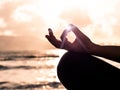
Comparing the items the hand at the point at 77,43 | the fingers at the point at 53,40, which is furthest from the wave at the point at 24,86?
the hand at the point at 77,43

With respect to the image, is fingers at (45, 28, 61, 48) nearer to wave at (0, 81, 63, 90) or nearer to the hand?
the hand

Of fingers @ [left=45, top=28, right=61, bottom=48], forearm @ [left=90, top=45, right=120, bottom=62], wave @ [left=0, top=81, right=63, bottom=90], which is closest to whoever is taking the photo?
forearm @ [left=90, top=45, right=120, bottom=62]

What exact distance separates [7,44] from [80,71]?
127m

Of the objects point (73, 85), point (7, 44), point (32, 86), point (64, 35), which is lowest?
point (7, 44)

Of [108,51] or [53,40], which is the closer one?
[108,51]

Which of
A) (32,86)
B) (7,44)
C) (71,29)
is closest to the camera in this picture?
(71,29)

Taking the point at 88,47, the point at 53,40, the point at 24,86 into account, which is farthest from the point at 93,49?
the point at 24,86

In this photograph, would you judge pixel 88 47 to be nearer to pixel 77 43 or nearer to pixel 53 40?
pixel 77 43

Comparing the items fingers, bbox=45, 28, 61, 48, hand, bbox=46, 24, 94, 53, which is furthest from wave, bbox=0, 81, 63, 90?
hand, bbox=46, 24, 94, 53

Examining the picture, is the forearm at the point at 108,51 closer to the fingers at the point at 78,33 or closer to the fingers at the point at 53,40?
the fingers at the point at 78,33

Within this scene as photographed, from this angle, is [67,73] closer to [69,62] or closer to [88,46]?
[69,62]

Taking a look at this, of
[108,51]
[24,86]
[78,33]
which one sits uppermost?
[78,33]

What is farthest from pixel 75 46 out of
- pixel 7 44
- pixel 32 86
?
pixel 7 44

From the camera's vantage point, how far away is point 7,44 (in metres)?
128
